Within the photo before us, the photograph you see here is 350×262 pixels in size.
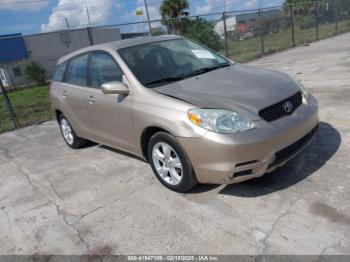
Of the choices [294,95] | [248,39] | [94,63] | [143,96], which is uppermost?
[94,63]

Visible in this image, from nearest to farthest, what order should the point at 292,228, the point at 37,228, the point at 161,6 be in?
1. the point at 292,228
2. the point at 37,228
3. the point at 161,6

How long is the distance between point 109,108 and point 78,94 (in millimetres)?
912

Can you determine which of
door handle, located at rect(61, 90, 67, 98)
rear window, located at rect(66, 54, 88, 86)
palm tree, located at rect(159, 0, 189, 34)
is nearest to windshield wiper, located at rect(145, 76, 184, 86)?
rear window, located at rect(66, 54, 88, 86)

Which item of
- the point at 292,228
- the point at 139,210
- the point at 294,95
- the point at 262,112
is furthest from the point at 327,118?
the point at 139,210

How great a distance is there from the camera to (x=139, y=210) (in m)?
3.65

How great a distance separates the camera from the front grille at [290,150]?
336cm

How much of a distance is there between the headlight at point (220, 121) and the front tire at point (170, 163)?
361 millimetres

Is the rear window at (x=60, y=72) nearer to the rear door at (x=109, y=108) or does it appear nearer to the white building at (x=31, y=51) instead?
the rear door at (x=109, y=108)

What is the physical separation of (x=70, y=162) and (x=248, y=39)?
1930 centimetres

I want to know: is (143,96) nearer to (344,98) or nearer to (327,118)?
(327,118)

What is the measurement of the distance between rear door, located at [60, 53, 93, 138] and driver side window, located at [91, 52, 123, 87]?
0.19m

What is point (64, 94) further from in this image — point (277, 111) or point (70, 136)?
point (277, 111)

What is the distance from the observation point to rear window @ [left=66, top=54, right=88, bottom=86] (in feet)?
16.4

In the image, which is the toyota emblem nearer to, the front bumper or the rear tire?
the front bumper
